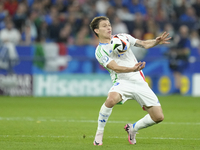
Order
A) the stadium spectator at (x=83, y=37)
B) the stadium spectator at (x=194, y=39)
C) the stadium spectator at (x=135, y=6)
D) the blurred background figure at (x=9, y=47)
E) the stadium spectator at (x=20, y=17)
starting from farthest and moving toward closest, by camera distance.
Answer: the stadium spectator at (x=135, y=6)
the stadium spectator at (x=194, y=39)
the stadium spectator at (x=20, y=17)
the stadium spectator at (x=83, y=37)
the blurred background figure at (x=9, y=47)

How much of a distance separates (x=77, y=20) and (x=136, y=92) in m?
11.0

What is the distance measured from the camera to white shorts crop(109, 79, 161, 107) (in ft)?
21.0

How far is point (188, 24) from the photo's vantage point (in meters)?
18.6

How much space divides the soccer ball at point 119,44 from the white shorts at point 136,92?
1.62ft

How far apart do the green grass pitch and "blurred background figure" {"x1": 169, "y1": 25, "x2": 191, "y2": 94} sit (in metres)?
1.75

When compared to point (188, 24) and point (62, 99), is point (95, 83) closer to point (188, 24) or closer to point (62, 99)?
point (62, 99)

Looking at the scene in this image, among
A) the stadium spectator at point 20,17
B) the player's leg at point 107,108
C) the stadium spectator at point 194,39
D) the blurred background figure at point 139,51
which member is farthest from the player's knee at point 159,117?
the stadium spectator at point 20,17

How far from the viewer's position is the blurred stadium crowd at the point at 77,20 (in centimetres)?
1634

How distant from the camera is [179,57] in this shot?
16062mm

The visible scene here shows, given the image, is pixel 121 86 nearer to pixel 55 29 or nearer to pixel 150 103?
pixel 150 103

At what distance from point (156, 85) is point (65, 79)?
11.1 feet

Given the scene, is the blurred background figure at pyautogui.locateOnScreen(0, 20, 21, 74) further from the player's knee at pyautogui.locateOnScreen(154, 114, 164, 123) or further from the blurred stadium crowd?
the player's knee at pyautogui.locateOnScreen(154, 114, 164, 123)

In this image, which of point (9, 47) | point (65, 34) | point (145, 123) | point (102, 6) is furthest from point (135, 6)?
point (145, 123)

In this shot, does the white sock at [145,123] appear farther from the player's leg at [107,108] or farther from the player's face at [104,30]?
the player's face at [104,30]
